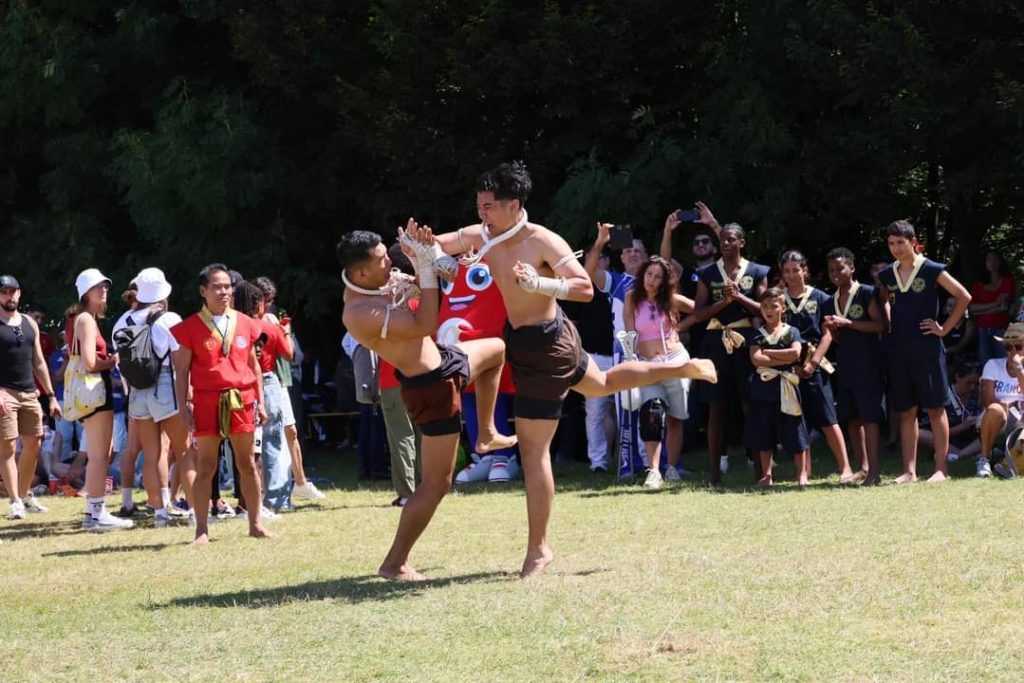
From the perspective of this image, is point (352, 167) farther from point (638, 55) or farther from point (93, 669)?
point (93, 669)

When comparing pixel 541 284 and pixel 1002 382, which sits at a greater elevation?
pixel 541 284

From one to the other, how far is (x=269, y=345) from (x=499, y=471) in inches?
122

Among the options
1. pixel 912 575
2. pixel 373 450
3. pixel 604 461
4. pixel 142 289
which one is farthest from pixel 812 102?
pixel 912 575

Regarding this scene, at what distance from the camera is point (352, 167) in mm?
18125

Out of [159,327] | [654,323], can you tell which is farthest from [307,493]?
[654,323]

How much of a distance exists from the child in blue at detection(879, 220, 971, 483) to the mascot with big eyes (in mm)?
3190

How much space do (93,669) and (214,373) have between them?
13.3ft

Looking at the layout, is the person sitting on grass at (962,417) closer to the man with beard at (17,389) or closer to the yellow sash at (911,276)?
the yellow sash at (911,276)

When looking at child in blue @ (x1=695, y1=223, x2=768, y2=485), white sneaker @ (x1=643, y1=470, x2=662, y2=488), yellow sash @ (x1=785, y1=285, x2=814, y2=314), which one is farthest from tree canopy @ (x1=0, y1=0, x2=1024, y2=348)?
white sneaker @ (x1=643, y1=470, x2=662, y2=488)

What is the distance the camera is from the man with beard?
40.9ft

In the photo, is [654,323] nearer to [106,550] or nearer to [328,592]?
[106,550]

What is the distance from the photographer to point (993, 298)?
15492mm

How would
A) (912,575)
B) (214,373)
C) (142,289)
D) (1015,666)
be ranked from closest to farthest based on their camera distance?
(1015,666) < (912,575) < (214,373) < (142,289)

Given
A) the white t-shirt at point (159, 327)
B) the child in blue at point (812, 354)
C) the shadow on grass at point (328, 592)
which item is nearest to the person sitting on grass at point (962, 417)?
the child in blue at point (812, 354)
